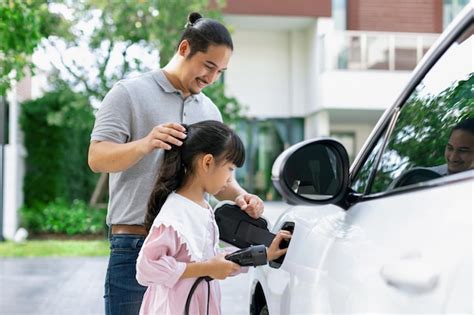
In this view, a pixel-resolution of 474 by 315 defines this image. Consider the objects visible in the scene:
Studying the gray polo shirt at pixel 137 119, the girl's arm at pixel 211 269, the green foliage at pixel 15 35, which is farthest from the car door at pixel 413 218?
the green foliage at pixel 15 35

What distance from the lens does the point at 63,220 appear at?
14.3 metres

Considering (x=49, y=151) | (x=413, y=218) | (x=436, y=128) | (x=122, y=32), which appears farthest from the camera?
(x=49, y=151)

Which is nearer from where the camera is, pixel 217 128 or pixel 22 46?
pixel 217 128

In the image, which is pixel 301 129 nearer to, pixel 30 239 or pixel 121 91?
pixel 30 239

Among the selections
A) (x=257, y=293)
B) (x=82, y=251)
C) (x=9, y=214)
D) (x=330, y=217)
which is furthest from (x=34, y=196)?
(x=330, y=217)

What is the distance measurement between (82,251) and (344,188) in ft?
34.5

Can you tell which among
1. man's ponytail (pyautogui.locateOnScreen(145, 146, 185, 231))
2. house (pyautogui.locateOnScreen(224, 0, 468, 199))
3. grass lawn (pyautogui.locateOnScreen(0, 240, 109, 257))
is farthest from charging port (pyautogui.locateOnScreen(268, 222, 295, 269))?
house (pyautogui.locateOnScreen(224, 0, 468, 199))

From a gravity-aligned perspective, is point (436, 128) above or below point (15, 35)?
below

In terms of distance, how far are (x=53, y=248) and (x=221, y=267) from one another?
10611mm

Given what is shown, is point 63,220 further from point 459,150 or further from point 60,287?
point 459,150

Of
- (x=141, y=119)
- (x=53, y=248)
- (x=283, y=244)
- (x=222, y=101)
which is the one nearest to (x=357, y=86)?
(x=222, y=101)

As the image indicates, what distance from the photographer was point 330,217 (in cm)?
220

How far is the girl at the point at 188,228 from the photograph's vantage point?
2234mm

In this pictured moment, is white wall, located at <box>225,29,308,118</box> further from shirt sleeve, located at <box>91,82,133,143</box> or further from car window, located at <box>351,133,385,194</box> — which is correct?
car window, located at <box>351,133,385,194</box>
